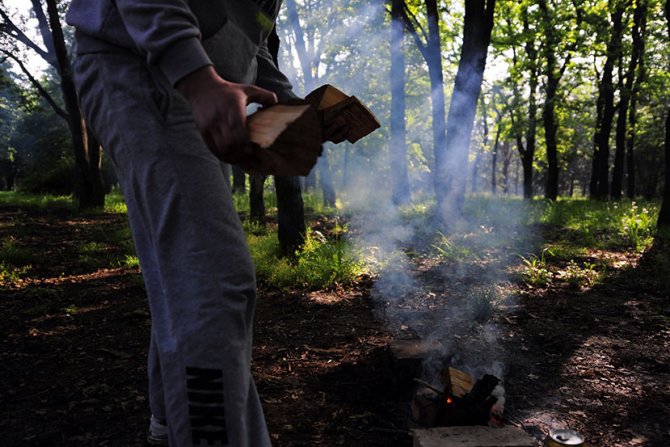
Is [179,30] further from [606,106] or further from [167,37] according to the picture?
[606,106]

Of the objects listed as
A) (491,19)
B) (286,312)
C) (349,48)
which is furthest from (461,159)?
(349,48)

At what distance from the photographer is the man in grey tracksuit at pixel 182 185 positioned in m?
1.02

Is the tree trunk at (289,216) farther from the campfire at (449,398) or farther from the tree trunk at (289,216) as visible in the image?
the campfire at (449,398)

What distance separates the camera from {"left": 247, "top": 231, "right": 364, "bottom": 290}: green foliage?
185 inches

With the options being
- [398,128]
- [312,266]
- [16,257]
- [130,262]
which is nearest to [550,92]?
[398,128]

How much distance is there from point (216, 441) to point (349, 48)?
19.3 meters

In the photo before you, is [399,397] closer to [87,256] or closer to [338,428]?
[338,428]

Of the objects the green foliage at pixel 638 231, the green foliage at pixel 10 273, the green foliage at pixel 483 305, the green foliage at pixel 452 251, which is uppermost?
the green foliage at pixel 638 231

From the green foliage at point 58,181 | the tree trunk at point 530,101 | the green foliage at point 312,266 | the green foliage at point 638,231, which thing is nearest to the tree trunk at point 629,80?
the tree trunk at point 530,101

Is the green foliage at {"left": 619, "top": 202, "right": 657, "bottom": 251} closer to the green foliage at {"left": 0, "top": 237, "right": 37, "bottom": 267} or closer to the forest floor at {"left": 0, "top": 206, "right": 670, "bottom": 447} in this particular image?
the forest floor at {"left": 0, "top": 206, "right": 670, "bottom": 447}

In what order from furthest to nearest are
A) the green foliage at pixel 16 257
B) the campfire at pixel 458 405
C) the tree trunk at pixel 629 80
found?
the tree trunk at pixel 629 80 → the green foliage at pixel 16 257 → the campfire at pixel 458 405

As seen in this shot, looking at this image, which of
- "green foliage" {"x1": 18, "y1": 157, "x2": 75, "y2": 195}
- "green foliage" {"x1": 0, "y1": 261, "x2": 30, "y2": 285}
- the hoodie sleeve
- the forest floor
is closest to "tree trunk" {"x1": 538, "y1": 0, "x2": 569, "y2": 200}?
the forest floor

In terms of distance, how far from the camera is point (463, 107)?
26.1ft

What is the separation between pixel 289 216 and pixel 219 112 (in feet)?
15.4
